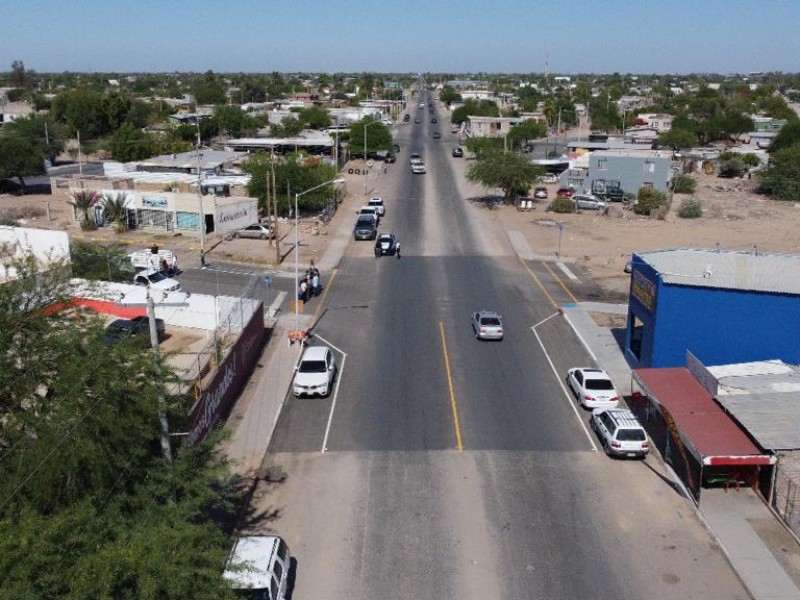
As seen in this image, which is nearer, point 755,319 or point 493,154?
point 755,319

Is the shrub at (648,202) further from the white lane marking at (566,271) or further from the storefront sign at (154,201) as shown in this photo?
the storefront sign at (154,201)

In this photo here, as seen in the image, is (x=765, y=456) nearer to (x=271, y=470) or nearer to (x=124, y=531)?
(x=271, y=470)

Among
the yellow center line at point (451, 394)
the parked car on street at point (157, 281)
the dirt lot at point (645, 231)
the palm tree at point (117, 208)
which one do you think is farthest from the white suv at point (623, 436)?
the palm tree at point (117, 208)

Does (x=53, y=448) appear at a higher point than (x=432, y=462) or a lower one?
higher

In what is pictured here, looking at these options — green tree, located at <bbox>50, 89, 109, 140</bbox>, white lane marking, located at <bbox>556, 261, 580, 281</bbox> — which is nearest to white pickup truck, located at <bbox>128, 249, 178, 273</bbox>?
white lane marking, located at <bbox>556, 261, 580, 281</bbox>

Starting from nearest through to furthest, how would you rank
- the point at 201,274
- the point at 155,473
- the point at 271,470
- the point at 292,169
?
the point at 155,473 → the point at 271,470 → the point at 201,274 → the point at 292,169

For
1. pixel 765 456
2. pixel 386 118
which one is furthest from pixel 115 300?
pixel 386 118

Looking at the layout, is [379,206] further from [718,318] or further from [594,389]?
[594,389]
